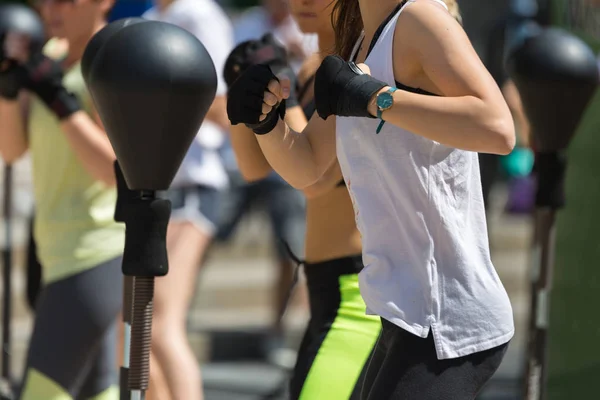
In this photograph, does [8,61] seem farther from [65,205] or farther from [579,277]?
[579,277]

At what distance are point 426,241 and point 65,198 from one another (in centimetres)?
166

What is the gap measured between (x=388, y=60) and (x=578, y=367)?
243 centimetres

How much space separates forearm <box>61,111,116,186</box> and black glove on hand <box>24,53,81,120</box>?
0.03 metres

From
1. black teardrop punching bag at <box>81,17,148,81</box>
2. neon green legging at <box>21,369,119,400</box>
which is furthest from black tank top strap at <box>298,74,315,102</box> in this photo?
neon green legging at <box>21,369,119,400</box>

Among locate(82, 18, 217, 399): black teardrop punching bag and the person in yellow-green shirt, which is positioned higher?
locate(82, 18, 217, 399): black teardrop punching bag

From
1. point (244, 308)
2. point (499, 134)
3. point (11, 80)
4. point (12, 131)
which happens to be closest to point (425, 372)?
point (499, 134)

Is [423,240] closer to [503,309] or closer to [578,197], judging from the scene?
[503,309]

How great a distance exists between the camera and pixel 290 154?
2.86 m

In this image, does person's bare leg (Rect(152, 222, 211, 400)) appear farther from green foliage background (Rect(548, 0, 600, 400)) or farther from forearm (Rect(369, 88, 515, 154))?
forearm (Rect(369, 88, 515, 154))

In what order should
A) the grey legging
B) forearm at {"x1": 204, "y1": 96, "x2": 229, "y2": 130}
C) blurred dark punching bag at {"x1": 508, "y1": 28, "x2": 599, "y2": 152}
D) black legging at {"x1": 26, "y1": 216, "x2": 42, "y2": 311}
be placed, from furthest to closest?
black legging at {"x1": 26, "y1": 216, "x2": 42, "y2": 311}, forearm at {"x1": 204, "y1": 96, "x2": 229, "y2": 130}, the grey legging, blurred dark punching bag at {"x1": 508, "y1": 28, "x2": 599, "y2": 152}

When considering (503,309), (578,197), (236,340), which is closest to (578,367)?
(578,197)

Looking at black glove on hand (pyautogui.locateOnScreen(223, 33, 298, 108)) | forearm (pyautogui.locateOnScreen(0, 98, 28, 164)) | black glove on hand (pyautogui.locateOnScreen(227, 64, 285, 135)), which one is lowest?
forearm (pyautogui.locateOnScreen(0, 98, 28, 164))

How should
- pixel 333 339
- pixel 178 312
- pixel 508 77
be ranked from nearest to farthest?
pixel 333 339, pixel 178 312, pixel 508 77

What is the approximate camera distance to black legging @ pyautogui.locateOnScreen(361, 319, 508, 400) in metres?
2.42
